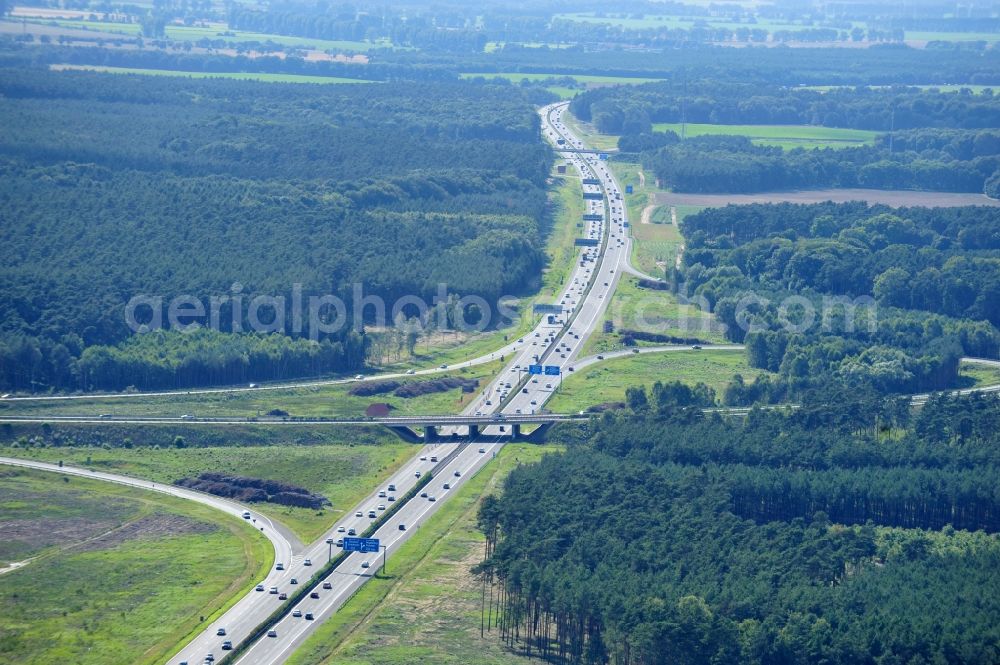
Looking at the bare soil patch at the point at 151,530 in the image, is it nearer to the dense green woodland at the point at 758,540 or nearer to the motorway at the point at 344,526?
the motorway at the point at 344,526

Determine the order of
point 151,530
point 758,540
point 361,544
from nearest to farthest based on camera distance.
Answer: point 758,540 < point 361,544 < point 151,530

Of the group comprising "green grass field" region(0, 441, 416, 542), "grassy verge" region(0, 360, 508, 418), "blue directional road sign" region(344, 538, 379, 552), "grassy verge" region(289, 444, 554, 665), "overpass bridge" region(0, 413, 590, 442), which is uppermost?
"grassy verge" region(0, 360, 508, 418)

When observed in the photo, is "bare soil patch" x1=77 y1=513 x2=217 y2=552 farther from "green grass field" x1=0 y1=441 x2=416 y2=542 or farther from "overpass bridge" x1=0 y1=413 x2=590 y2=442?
"overpass bridge" x1=0 y1=413 x2=590 y2=442

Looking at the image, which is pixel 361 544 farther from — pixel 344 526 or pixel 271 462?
pixel 271 462

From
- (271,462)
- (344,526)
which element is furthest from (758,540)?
(271,462)

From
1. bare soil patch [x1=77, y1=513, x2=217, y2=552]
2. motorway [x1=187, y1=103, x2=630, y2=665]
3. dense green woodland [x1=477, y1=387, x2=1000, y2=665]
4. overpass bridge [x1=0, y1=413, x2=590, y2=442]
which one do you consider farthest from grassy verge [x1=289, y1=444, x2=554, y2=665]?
overpass bridge [x1=0, y1=413, x2=590, y2=442]

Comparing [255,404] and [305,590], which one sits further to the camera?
[255,404]

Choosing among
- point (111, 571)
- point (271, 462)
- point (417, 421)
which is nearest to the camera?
point (111, 571)

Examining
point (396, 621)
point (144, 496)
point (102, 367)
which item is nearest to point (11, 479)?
point (144, 496)
